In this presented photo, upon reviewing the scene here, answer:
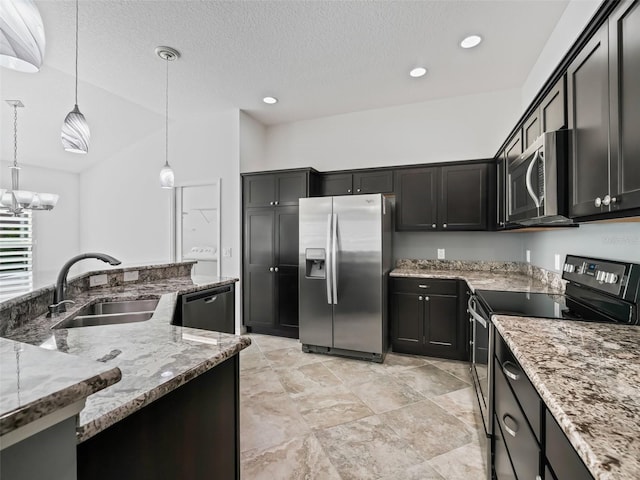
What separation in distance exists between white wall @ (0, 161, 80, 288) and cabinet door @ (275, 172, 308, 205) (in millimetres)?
4257

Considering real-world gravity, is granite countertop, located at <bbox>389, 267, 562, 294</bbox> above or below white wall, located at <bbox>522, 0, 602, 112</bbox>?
below

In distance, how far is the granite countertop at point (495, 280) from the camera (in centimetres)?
244

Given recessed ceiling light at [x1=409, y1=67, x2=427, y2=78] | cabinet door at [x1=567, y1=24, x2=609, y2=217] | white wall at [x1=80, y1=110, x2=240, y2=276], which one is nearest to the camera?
cabinet door at [x1=567, y1=24, x2=609, y2=217]

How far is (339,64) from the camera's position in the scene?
311 cm

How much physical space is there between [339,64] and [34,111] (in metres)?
3.76

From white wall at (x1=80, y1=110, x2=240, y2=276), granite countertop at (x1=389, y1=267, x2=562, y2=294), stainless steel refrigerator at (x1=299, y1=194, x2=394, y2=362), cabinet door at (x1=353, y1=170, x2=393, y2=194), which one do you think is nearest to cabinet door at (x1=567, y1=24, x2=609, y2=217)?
granite countertop at (x1=389, y1=267, x2=562, y2=294)

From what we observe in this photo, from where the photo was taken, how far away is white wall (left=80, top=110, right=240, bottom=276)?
4.25 meters

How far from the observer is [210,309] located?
2543 mm

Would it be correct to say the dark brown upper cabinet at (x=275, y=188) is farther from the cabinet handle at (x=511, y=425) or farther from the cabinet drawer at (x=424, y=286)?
the cabinet handle at (x=511, y=425)

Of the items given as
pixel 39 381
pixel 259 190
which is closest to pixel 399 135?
pixel 259 190

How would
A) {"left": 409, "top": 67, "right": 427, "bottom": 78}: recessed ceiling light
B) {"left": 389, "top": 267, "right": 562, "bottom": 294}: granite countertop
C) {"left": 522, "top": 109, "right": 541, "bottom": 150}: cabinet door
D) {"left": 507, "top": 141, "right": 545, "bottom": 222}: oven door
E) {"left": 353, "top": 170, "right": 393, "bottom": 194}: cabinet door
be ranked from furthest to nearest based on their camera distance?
{"left": 353, "top": 170, "right": 393, "bottom": 194}: cabinet door, {"left": 409, "top": 67, "right": 427, "bottom": 78}: recessed ceiling light, {"left": 389, "top": 267, "right": 562, "bottom": 294}: granite countertop, {"left": 522, "top": 109, "right": 541, "bottom": 150}: cabinet door, {"left": 507, "top": 141, "right": 545, "bottom": 222}: oven door

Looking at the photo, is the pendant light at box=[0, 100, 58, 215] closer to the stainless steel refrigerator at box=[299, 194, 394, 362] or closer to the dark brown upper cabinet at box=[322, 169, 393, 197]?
the stainless steel refrigerator at box=[299, 194, 394, 362]

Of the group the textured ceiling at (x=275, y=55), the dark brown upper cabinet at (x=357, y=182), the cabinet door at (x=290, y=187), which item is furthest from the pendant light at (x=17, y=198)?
the dark brown upper cabinet at (x=357, y=182)

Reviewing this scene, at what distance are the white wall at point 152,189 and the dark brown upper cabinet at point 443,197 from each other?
219cm
